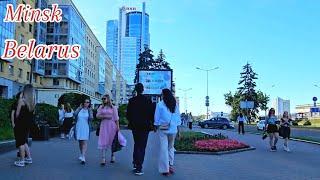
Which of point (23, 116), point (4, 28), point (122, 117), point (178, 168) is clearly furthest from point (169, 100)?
point (4, 28)

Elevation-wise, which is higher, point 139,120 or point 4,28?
Answer: point 4,28

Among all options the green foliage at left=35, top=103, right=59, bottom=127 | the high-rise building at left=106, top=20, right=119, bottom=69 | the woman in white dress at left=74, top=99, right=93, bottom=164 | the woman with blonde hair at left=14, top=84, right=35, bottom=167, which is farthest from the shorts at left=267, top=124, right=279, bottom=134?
the high-rise building at left=106, top=20, right=119, bottom=69

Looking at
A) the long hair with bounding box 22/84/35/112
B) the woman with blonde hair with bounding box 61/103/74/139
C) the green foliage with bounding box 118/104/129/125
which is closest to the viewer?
the long hair with bounding box 22/84/35/112

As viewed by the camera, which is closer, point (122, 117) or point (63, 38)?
point (122, 117)

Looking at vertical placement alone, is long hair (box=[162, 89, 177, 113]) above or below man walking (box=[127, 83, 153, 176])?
above

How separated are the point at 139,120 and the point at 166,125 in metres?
0.60

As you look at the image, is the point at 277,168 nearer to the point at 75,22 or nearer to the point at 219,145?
the point at 219,145

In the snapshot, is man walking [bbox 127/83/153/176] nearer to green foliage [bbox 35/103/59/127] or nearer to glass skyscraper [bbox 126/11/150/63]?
green foliage [bbox 35/103/59/127]

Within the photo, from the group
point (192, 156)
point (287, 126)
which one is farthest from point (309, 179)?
point (287, 126)

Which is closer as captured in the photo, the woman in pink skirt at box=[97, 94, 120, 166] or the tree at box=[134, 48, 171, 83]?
the woman in pink skirt at box=[97, 94, 120, 166]

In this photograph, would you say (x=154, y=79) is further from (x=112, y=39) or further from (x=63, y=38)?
(x=112, y=39)

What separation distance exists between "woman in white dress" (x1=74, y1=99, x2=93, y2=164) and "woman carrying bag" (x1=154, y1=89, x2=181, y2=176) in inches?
98.9

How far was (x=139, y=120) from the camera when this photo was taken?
10.6 metres

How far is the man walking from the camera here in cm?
1057
